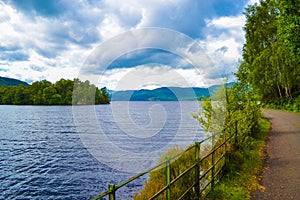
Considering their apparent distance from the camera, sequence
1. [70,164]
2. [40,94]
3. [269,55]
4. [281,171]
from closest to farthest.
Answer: [281,171], [70,164], [269,55], [40,94]

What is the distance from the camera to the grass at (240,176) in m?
6.18

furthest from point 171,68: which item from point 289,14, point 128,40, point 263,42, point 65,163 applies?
point 263,42

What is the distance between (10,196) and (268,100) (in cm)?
4054

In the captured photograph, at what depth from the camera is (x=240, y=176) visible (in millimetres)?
7562

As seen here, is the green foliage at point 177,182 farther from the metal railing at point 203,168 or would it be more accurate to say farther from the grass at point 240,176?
the grass at point 240,176

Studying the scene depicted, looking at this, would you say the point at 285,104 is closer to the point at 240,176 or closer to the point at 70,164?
the point at 70,164

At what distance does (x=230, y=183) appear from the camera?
6988 mm

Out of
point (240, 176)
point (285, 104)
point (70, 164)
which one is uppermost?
point (285, 104)

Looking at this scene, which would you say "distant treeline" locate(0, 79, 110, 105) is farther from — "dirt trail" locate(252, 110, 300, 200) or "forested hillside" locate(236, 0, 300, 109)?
"dirt trail" locate(252, 110, 300, 200)

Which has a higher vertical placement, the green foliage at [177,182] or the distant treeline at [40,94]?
the distant treeline at [40,94]

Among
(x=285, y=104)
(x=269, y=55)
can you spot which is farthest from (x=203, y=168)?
(x=285, y=104)

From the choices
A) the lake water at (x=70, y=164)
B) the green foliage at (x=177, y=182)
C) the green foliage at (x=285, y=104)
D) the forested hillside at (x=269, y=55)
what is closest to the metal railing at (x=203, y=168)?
the green foliage at (x=177, y=182)

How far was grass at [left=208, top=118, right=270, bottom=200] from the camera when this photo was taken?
20.3 ft

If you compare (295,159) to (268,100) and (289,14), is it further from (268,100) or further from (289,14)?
(268,100)
